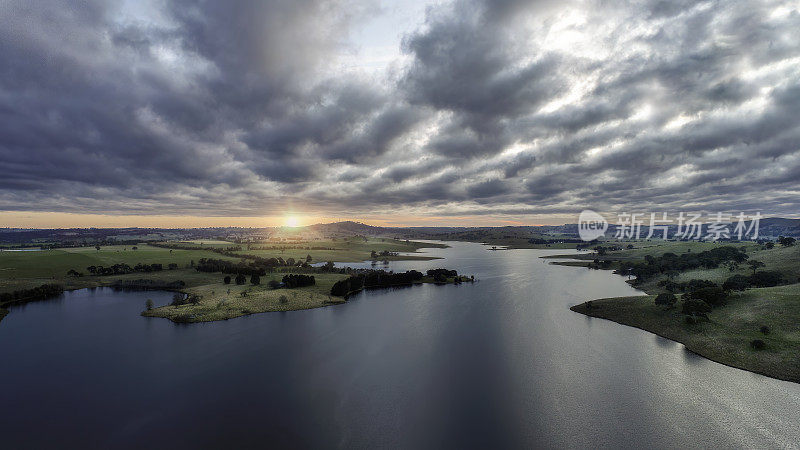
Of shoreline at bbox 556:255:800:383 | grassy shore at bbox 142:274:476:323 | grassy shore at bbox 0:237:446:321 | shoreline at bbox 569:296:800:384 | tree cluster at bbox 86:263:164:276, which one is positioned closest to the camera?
shoreline at bbox 569:296:800:384

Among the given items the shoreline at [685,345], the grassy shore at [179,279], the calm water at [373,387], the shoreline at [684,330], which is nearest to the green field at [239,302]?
the grassy shore at [179,279]

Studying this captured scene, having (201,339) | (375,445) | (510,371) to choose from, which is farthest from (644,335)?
(201,339)

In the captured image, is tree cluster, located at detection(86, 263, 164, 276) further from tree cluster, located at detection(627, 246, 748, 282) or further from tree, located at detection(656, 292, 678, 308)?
tree cluster, located at detection(627, 246, 748, 282)

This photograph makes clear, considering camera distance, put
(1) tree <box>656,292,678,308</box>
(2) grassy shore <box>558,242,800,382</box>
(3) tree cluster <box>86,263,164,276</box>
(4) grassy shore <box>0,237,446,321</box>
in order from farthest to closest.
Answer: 1. (3) tree cluster <box>86,263,164,276</box>
2. (4) grassy shore <box>0,237,446,321</box>
3. (1) tree <box>656,292,678,308</box>
4. (2) grassy shore <box>558,242,800,382</box>

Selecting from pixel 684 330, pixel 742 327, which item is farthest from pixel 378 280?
pixel 742 327

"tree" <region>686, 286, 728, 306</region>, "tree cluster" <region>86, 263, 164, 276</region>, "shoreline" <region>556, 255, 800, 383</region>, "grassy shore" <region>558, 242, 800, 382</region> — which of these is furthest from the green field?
"tree" <region>686, 286, 728, 306</region>

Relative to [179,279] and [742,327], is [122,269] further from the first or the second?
[742,327]

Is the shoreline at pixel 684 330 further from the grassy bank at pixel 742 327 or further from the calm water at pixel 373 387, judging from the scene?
the calm water at pixel 373 387

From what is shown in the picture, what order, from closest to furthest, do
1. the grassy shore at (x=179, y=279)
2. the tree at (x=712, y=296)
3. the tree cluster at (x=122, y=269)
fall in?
the tree at (x=712, y=296), the grassy shore at (x=179, y=279), the tree cluster at (x=122, y=269)
